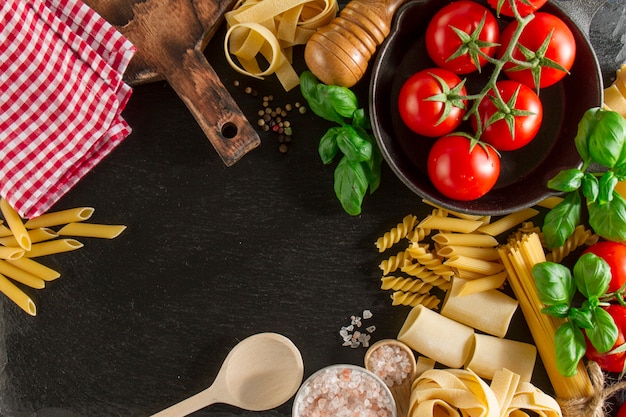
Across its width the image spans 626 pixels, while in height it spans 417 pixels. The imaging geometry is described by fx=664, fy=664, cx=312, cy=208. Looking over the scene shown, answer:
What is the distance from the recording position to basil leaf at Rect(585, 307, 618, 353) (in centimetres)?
175

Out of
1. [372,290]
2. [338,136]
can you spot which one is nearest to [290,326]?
[372,290]

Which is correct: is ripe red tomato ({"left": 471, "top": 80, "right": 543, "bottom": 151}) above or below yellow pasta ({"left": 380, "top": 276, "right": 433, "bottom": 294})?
above

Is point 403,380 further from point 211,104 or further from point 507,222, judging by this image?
point 211,104

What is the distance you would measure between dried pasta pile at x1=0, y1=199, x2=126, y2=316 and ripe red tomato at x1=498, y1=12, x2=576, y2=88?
1.26 meters

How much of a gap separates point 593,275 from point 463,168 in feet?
1.49

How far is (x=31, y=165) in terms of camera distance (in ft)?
6.25

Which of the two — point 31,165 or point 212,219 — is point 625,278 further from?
point 31,165

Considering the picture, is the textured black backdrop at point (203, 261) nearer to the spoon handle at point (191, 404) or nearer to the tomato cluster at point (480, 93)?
the spoon handle at point (191, 404)

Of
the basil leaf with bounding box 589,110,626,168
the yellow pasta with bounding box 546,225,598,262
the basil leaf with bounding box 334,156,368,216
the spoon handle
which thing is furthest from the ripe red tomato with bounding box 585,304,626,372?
the spoon handle

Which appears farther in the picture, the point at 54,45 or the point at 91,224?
the point at 91,224

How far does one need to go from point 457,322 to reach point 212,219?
811mm

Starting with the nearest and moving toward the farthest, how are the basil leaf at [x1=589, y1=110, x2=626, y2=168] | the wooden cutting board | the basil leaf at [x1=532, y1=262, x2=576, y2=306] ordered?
the basil leaf at [x1=589, y1=110, x2=626, y2=168], the basil leaf at [x1=532, y1=262, x2=576, y2=306], the wooden cutting board

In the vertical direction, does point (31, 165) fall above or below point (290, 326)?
above

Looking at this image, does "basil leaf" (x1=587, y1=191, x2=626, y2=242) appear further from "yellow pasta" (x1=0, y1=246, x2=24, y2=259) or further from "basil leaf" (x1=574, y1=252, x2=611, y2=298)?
"yellow pasta" (x1=0, y1=246, x2=24, y2=259)
